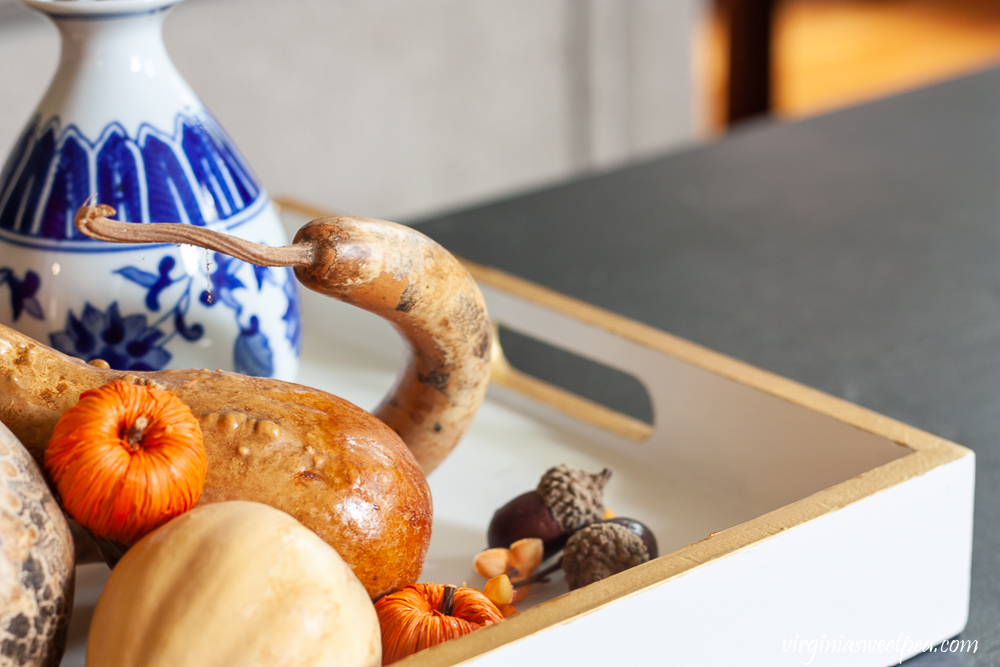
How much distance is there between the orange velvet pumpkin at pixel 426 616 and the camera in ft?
1.30

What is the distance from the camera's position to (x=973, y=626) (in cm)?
49

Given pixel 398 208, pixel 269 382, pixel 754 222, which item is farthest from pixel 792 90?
pixel 269 382

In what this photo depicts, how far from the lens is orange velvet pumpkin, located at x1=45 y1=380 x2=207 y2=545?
363 mm

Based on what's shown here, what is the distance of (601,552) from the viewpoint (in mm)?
474

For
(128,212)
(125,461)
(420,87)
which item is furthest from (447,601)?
(420,87)

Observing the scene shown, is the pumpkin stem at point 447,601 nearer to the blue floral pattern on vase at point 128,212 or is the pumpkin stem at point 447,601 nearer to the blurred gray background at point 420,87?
the blue floral pattern on vase at point 128,212

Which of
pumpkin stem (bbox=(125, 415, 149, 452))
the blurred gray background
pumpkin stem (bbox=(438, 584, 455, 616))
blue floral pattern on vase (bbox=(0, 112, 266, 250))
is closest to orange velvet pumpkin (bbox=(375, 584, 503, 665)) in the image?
pumpkin stem (bbox=(438, 584, 455, 616))

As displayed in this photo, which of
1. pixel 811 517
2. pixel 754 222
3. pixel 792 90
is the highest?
pixel 811 517

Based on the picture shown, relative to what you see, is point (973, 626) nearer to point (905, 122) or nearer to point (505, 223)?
point (505, 223)

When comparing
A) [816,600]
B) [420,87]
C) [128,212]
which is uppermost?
[128,212]

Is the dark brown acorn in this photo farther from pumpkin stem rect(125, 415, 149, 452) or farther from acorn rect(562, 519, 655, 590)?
pumpkin stem rect(125, 415, 149, 452)

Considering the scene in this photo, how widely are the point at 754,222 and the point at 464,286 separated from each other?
68 cm

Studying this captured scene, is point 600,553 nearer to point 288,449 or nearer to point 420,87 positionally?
point 288,449
